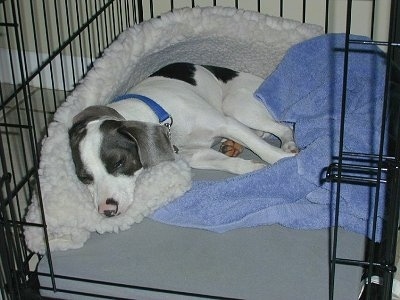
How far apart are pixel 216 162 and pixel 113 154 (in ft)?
1.54

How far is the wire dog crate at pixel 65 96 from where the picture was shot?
167 cm

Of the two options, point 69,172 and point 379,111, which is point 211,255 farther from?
point 379,111

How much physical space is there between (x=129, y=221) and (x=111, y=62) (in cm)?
64

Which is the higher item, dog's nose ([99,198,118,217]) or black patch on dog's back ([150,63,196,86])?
black patch on dog's back ([150,63,196,86])

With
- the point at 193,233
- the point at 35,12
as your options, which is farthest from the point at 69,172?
the point at 35,12

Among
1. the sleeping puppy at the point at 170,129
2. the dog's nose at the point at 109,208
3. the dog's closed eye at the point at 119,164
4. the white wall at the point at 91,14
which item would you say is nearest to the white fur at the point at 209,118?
the sleeping puppy at the point at 170,129

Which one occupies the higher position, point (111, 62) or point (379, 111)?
point (111, 62)

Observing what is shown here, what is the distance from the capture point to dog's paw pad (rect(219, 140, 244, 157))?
98.0 inches

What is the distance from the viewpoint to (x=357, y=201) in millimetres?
1974

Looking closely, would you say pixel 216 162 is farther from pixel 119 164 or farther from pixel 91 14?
pixel 91 14

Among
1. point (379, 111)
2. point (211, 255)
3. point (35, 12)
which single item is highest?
point (35, 12)

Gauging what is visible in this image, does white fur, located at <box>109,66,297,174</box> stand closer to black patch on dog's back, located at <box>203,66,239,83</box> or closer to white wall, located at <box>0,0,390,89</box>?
black patch on dog's back, located at <box>203,66,239,83</box>

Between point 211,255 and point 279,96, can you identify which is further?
point 279,96

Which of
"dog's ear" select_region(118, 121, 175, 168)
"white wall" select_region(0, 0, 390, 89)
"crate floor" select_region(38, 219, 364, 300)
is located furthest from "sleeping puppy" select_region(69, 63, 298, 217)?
"white wall" select_region(0, 0, 390, 89)
